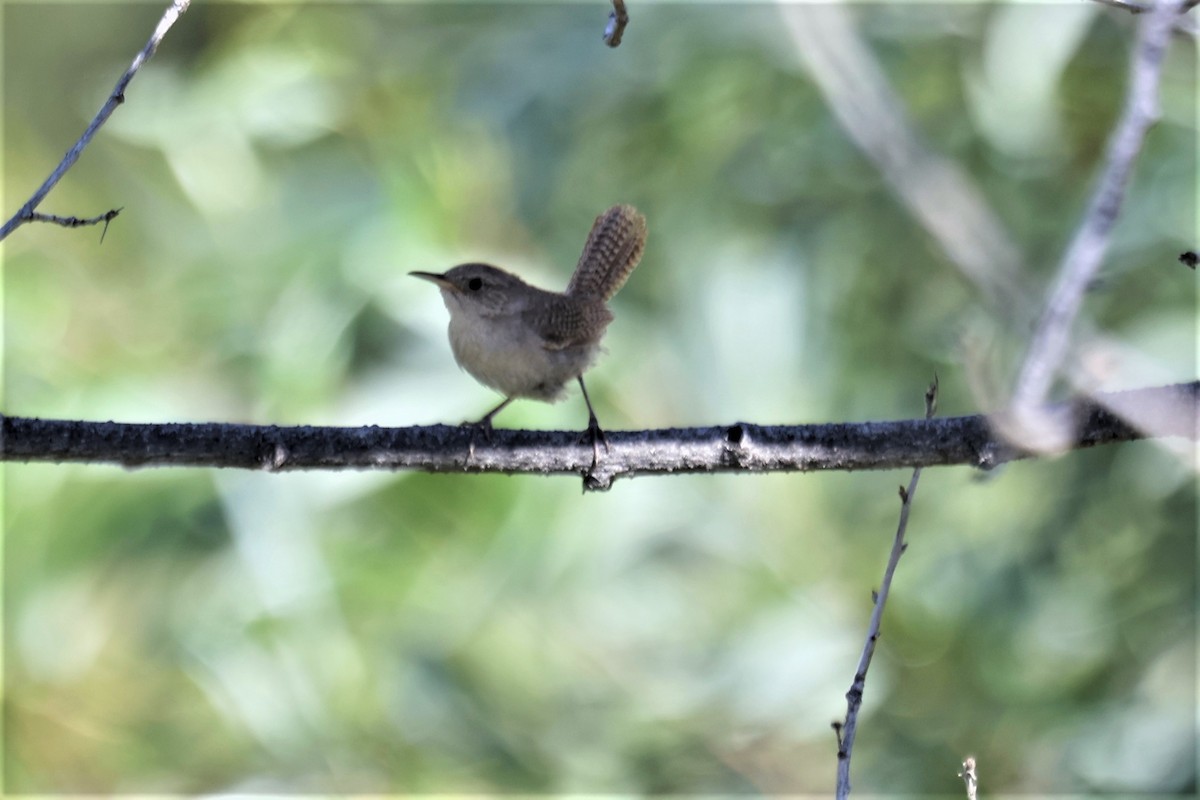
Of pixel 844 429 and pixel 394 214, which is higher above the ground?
pixel 394 214

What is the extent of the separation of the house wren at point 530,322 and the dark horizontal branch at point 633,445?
71 centimetres

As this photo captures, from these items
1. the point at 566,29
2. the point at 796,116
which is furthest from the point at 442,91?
the point at 796,116

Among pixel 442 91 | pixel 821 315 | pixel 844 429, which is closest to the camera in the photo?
pixel 844 429

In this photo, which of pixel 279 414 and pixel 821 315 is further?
pixel 821 315

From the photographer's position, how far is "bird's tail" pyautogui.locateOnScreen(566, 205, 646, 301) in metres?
2.80

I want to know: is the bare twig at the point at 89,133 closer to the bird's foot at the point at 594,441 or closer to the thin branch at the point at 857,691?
the bird's foot at the point at 594,441

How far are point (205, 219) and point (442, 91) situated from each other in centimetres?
103

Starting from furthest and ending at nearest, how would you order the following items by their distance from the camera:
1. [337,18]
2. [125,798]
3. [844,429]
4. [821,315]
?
1. [337,18]
2. [821,315]
3. [125,798]
4. [844,429]

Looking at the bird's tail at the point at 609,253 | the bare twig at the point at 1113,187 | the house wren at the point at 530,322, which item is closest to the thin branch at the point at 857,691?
the bare twig at the point at 1113,187

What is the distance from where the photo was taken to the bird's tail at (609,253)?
2799 millimetres

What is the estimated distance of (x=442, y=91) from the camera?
466cm

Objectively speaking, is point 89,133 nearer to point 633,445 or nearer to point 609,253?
point 633,445

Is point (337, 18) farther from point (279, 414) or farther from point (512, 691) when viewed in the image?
point (512, 691)

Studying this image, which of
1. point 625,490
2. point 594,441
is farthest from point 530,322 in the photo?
point 625,490
